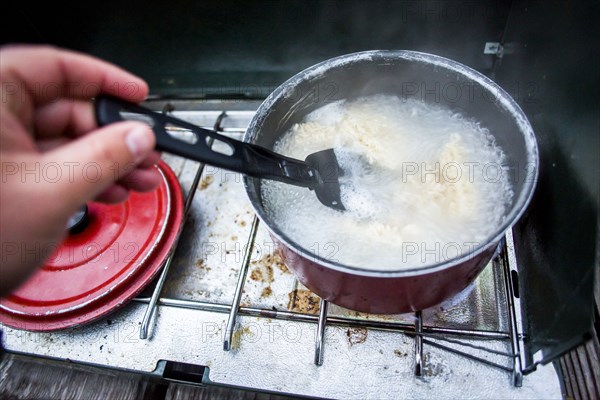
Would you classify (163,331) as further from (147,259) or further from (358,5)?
(358,5)

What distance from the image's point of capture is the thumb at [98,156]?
81 cm

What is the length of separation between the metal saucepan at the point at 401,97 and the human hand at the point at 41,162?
357 millimetres

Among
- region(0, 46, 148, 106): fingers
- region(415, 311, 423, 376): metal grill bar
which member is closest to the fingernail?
region(0, 46, 148, 106): fingers

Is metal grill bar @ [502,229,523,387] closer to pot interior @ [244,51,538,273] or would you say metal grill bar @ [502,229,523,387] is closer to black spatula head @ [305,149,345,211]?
pot interior @ [244,51,538,273]

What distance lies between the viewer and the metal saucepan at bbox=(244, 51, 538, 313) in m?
1.01

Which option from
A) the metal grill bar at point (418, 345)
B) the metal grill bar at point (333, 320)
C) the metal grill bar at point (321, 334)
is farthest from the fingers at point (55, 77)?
the metal grill bar at point (418, 345)

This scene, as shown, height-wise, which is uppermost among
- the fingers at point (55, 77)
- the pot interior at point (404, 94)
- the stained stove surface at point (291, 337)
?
the pot interior at point (404, 94)

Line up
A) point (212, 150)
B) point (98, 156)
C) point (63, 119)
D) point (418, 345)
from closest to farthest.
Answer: point (98, 156) → point (212, 150) → point (63, 119) → point (418, 345)

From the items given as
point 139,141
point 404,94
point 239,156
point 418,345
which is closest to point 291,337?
point 418,345

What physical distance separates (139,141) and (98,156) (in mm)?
74

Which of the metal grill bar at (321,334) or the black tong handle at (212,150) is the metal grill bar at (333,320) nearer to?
the metal grill bar at (321,334)

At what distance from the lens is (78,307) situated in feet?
4.43

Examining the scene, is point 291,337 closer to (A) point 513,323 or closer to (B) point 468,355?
(B) point 468,355

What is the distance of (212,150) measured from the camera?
96 centimetres
